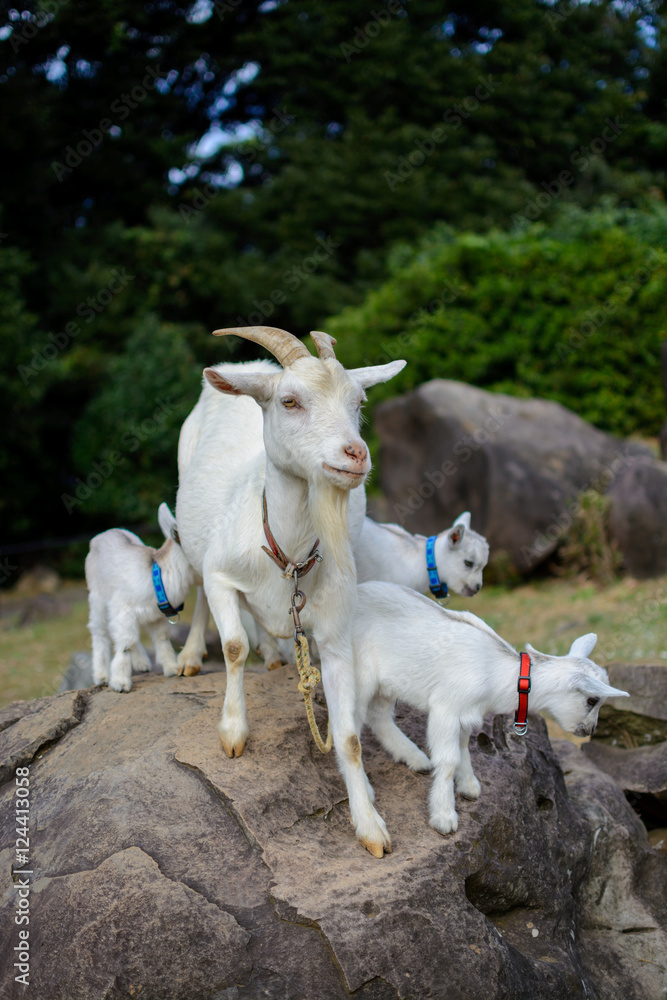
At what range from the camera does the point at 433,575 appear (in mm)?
5043

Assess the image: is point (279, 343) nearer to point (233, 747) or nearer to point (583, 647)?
point (233, 747)

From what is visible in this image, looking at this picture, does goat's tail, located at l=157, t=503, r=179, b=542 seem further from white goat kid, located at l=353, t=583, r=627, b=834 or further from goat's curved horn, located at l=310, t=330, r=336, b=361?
goat's curved horn, located at l=310, t=330, r=336, b=361

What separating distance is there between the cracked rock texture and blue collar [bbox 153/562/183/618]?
0.43m

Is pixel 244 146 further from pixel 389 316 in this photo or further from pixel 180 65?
pixel 389 316

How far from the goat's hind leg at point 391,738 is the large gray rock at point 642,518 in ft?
18.7

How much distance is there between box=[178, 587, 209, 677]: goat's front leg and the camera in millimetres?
4441

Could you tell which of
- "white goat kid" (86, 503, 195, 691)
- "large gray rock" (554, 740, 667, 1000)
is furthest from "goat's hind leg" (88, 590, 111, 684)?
"large gray rock" (554, 740, 667, 1000)

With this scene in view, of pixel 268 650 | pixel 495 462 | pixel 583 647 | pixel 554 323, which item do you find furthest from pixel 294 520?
pixel 554 323

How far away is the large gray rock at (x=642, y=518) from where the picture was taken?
28.1 ft

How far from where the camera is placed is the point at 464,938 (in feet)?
9.84

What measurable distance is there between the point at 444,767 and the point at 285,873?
739 mm

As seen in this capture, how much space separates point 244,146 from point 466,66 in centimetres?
502

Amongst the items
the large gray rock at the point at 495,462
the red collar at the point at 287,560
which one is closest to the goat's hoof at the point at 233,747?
the red collar at the point at 287,560

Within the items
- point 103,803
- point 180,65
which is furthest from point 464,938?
point 180,65
